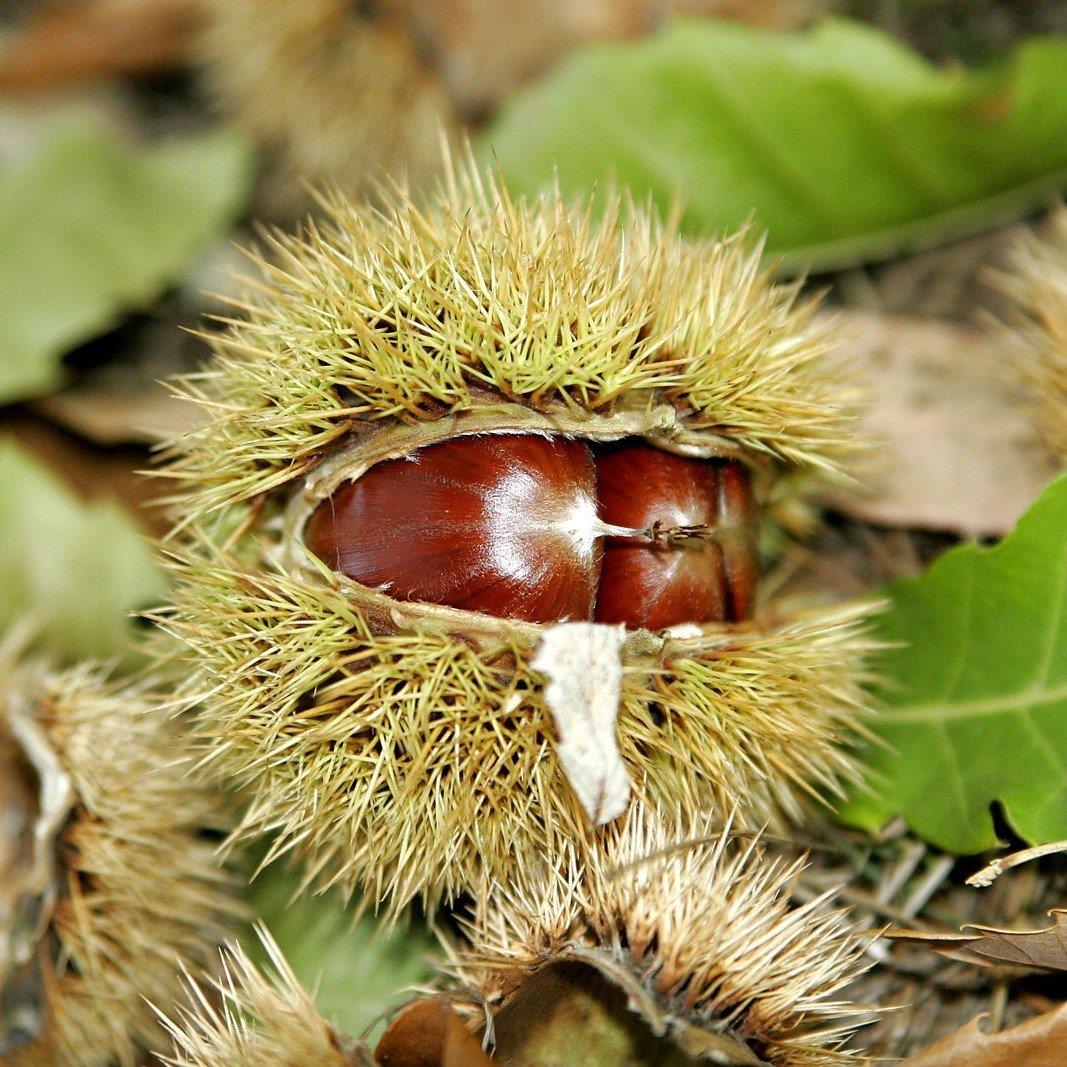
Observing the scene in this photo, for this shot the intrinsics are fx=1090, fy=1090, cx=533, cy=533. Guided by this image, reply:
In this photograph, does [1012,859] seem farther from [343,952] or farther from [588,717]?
[343,952]

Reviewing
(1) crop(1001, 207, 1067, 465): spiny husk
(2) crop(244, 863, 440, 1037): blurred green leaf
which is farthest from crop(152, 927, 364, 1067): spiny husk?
(1) crop(1001, 207, 1067, 465): spiny husk

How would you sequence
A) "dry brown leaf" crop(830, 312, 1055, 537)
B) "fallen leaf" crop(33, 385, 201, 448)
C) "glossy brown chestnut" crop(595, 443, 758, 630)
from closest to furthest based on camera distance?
"glossy brown chestnut" crop(595, 443, 758, 630), "dry brown leaf" crop(830, 312, 1055, 537), "fallen leaf" crop(33, 385, 201, 448)

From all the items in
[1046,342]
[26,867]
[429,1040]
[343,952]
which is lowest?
[343,952]

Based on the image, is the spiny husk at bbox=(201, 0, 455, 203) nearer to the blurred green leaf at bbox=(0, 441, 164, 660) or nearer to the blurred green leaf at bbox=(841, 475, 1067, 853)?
the blurred green leaf at bbox=(0, 441, 164, 660)

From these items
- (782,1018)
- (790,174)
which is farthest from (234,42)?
(782,1018)

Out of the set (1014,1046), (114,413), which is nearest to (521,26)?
(114,413)

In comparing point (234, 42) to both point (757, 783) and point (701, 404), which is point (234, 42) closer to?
point (701, 404)

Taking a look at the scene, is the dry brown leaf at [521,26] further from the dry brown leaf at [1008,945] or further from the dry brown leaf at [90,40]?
the dry brown leaf at [1008,945]
